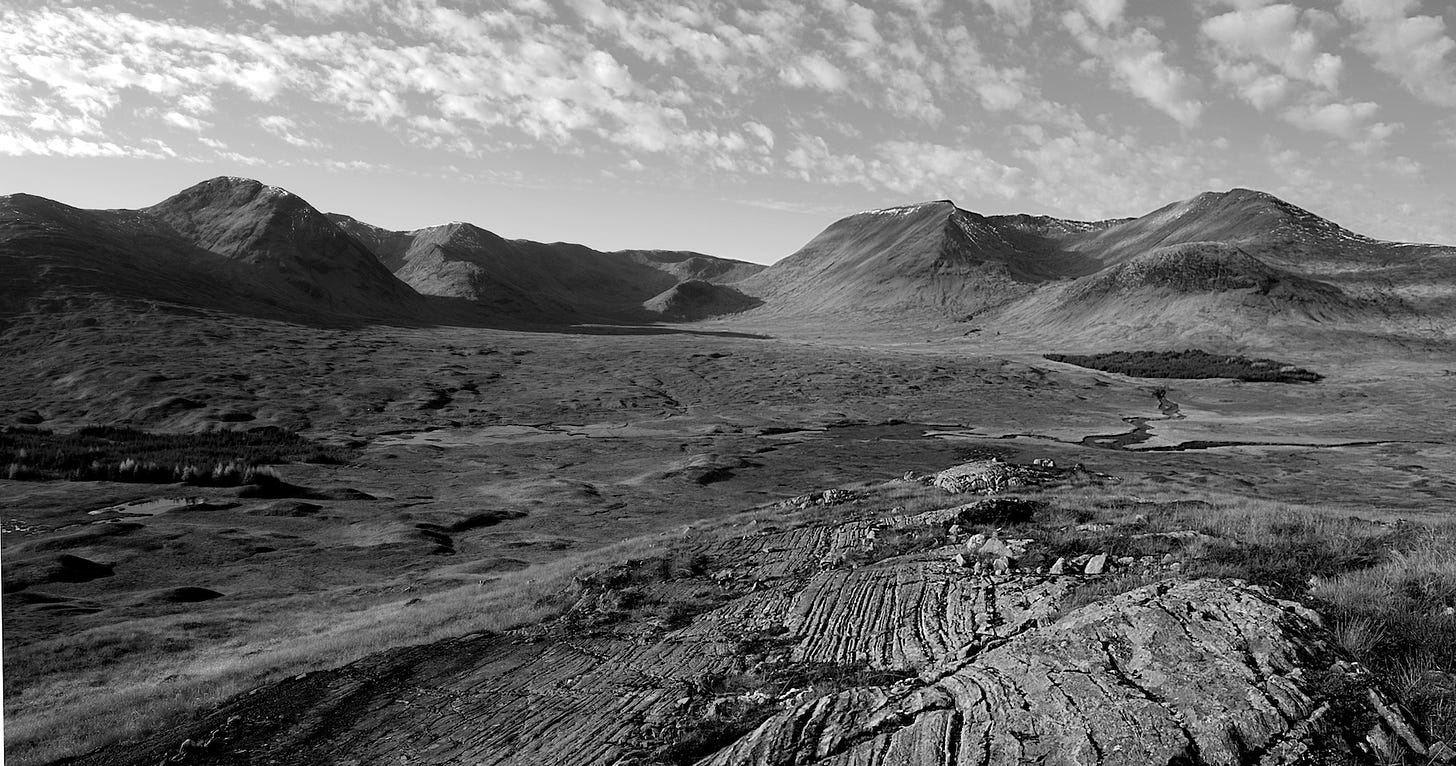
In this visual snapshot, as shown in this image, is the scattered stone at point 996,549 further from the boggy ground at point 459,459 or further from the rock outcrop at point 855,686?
the boggy ground at point 459,459

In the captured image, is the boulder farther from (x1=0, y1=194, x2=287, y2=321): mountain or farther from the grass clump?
(x1=0, y1=194, x2=287, y2=321): mountain

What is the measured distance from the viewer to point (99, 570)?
29.5 m

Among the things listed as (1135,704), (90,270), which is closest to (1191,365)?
(1135,704)

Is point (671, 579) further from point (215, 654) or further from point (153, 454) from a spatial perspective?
point (153, 454)

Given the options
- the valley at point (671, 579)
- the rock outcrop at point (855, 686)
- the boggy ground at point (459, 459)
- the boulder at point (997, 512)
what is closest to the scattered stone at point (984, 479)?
the valley at point (671, 579)

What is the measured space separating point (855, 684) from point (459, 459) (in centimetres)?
5897

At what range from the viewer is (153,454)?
202ft

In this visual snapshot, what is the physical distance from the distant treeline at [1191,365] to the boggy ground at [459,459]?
20.2 feet

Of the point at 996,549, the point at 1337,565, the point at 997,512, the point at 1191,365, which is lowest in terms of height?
the point at 997,512

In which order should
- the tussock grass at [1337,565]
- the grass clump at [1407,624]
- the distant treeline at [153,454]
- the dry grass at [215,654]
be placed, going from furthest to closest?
1. the distant treeline at [153,454]
2. the dry grass at [215,654]
3. the tussock grass at [1337,565]
4. the grass clump at [1407,624]

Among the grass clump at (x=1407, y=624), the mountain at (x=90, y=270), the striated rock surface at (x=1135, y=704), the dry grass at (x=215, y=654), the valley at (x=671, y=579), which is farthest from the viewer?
the mountain at (x=90, y=270)

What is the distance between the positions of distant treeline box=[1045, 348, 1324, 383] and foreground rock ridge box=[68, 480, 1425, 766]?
443ft

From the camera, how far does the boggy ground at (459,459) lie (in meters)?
21.2

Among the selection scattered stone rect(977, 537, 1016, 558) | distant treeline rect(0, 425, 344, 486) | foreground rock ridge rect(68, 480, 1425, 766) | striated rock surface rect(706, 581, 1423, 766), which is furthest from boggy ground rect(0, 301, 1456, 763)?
striated rock surface rect(706, 581, 1423, 766)
